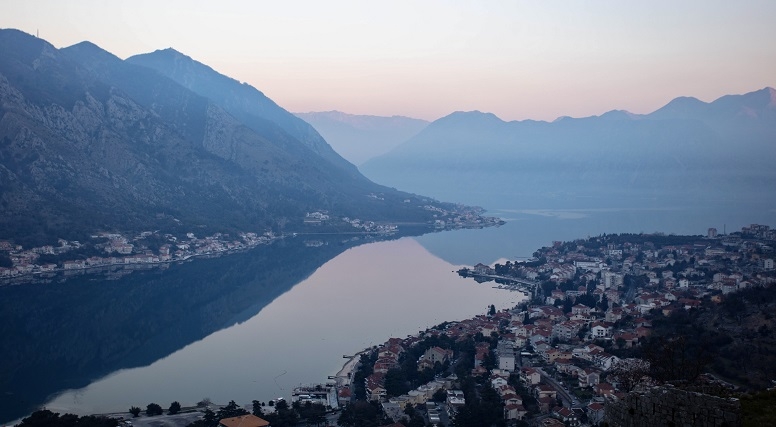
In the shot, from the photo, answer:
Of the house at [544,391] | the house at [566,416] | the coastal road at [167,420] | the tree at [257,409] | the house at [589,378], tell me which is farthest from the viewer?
the house at [589,378]

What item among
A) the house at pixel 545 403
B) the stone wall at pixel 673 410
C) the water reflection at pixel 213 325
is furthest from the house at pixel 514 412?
the stone wall at pixel 673 410

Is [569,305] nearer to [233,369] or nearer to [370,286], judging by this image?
[370,286]

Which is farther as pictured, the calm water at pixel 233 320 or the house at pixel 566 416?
the calm water at pixel 233 320

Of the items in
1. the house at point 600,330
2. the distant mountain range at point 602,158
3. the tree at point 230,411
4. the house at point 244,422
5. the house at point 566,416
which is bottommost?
the tree at point 230,411

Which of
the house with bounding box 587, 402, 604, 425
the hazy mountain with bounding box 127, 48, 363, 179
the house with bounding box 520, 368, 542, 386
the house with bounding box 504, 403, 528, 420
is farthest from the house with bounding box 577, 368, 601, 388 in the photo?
the hazy mountain with bounding box 127, 48, 363, 179

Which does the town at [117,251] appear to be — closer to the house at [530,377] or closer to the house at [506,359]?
the house at [506,359]

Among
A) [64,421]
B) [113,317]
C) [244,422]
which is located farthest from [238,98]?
[244,422]

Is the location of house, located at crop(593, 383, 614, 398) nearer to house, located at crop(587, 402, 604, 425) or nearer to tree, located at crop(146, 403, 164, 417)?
house, located at crop(587, 402, 604, 425)
